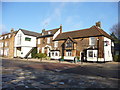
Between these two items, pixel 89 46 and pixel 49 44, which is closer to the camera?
pixel 89 46

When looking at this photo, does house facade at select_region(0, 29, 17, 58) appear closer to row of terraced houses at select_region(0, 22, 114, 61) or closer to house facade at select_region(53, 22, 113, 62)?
row of terraced houses at select_region(0, 22, 114, 61)

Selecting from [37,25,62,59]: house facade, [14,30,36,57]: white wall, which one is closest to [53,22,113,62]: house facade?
[37,25,62,59]: house facade

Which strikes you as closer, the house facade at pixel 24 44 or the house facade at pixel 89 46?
the house facade at pixel 89 46

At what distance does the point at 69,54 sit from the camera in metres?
30.2

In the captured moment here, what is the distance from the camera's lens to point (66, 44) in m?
30.8

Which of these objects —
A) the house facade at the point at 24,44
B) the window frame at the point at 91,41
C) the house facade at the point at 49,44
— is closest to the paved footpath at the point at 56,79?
the window frame at the point at 91,41

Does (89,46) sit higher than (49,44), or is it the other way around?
(49,44)

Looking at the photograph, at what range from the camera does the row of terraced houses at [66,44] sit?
85.2 feet

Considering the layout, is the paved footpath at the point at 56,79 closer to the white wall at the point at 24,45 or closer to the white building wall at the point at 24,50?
the white building wall at the point at 24,50

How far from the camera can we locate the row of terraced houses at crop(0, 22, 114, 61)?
26.0 m

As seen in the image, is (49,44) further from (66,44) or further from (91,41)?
(91,41)

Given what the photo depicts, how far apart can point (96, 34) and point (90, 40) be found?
81.8 inches

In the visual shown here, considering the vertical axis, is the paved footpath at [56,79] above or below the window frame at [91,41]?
below

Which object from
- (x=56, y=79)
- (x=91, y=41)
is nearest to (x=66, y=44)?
(x=91, y=41)
